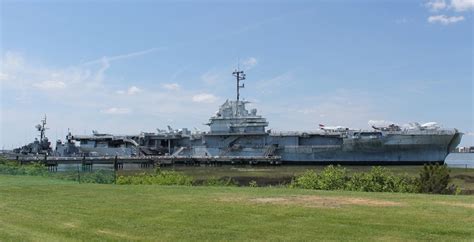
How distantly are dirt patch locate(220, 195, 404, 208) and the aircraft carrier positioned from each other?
5884 cm

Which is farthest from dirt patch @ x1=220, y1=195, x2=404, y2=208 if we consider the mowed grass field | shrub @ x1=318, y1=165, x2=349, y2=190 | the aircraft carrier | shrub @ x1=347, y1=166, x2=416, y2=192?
the aircraft carrier

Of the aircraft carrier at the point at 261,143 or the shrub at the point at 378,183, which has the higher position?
the aircraft carrier at the point at 261,143

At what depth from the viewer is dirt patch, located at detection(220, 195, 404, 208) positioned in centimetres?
1308

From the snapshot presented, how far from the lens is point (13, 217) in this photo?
37.0 ft

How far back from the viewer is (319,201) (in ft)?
45.1

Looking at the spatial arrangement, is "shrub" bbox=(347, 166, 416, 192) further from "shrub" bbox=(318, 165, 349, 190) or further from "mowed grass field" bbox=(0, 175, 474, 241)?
"mowed grass field" bbox=(0, 175, 474, 241)

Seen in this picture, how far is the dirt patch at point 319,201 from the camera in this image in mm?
13076

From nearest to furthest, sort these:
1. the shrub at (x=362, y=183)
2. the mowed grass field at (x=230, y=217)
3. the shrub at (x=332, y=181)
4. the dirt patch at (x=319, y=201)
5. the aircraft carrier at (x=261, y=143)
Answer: the mowed grass field at (x=230, y=217) → the dirt patch at (x=319, y=201) → the shrub at (x=362, y=183) → the shrub at (x=332, y=181) → the aircraft carrier at (x=261, y=143)

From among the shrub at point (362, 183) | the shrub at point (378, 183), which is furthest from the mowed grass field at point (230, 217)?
the shrub at point (362, 183)

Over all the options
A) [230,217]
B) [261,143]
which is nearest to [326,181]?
[230,217]

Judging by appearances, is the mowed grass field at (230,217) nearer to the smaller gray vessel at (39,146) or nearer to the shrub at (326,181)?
the shrub at (326,181)

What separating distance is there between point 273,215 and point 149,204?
12.0 feet

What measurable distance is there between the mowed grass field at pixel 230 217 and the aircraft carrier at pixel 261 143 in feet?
192

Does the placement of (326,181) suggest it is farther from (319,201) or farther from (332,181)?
(319,201)
